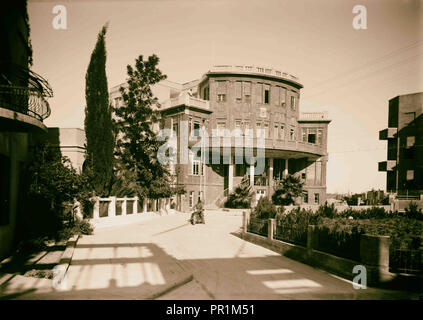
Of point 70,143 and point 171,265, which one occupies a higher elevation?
point 70,143

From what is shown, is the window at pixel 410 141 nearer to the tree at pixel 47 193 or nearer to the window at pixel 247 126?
the window at pixel 247 126

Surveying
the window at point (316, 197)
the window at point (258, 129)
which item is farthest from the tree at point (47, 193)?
the window at point (316, 197)

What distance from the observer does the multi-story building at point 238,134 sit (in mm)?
31422

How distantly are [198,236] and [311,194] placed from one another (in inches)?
1143

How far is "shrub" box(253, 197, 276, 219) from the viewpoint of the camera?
1345 centimetres

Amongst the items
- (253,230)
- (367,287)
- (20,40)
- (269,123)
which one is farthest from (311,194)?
(20,40)

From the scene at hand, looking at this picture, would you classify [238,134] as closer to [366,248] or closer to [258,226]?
[258,226]

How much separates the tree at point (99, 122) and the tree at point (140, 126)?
4961 millimetres

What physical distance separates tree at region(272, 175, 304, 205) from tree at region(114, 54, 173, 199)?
42.5 ft

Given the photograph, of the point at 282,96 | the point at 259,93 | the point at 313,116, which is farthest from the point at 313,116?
the point at 259,93

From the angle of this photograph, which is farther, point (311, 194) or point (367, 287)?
point (311, 194)

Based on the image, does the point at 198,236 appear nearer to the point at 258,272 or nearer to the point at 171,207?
the point at 258,272

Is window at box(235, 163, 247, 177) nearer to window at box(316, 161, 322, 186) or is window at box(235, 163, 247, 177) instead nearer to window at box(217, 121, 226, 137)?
window at box(217, 121, 226, 137)

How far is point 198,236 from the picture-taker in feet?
46.6
